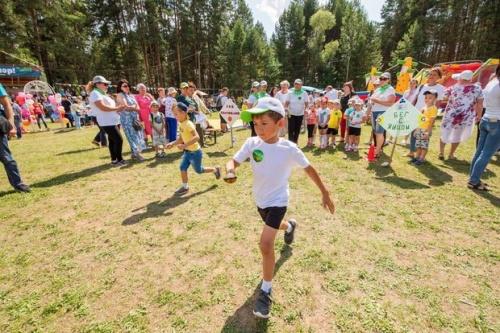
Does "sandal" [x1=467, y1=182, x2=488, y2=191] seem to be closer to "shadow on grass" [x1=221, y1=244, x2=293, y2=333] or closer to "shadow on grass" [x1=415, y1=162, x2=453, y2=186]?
"shadow on grass" [x1=415, y1=162, x2=453, y2=186]

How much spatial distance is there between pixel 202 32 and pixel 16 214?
47402 mm

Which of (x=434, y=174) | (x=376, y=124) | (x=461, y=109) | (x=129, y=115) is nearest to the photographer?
(x=434, y=174)

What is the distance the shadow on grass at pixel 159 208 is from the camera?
4590mm

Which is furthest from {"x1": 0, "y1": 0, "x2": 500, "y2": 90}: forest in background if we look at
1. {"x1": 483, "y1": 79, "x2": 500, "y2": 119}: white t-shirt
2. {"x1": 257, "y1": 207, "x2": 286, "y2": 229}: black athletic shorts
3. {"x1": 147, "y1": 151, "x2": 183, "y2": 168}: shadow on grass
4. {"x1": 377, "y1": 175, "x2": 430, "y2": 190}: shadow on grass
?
{"x1": 257, "y1": 207, "x2": 286, "y2": 229}: black athletic shorts

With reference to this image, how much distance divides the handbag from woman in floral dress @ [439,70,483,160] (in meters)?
10.1

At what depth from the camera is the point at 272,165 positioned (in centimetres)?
248

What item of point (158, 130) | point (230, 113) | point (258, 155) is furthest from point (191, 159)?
point (230, 113)

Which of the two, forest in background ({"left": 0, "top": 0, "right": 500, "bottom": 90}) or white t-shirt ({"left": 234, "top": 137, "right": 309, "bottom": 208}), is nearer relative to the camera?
white t-shirt ({"left": 234, "top": 137, "right": 309, "bottom": 208})

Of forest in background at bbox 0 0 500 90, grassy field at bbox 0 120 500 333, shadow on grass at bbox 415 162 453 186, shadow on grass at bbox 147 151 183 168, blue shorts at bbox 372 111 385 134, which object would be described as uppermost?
forest in background at bbox 0 0 500 90

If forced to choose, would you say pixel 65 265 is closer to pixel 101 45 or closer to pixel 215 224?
pixel 215 224

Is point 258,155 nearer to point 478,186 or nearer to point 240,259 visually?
point 240,259

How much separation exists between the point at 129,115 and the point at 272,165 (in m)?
6.70

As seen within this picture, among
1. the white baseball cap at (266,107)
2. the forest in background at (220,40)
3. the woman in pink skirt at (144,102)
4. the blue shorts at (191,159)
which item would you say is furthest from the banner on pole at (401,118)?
the forest in background at (220,40)

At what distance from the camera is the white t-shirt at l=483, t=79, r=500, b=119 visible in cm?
485
